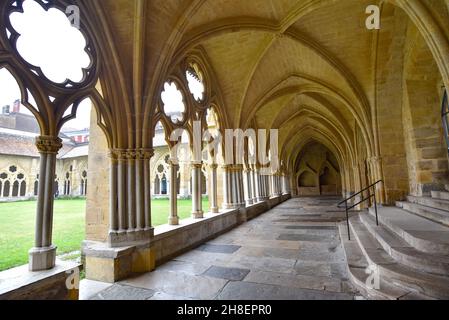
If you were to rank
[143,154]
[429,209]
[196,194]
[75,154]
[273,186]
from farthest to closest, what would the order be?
[75,154], [273,186], [196,194], [429,209], [143,154]

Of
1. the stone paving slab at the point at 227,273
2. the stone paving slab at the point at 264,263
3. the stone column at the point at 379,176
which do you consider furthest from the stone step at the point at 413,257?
the stone column at the point at 379,176

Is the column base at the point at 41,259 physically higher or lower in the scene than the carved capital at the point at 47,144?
lower

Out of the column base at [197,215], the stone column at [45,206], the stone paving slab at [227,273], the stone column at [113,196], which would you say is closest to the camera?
the stone column at [45,206]

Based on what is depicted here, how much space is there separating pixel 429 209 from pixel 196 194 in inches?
169

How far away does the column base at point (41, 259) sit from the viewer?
94.0 inches

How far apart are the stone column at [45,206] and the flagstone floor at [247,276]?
1.95 feet

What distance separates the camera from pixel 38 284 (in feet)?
7.11

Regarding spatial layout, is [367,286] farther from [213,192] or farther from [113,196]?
[213,192]

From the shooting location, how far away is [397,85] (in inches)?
227

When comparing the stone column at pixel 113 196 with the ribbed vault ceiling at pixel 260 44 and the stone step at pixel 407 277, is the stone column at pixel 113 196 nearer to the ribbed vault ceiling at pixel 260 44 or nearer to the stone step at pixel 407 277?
the ribbed vault ceiling at pixel 260 44

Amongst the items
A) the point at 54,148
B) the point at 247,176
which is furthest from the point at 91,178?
the point at 247,176

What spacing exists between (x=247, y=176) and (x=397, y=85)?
5.34 meters

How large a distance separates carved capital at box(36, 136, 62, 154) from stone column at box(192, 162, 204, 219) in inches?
116

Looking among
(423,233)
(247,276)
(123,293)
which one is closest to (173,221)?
(123,293)
